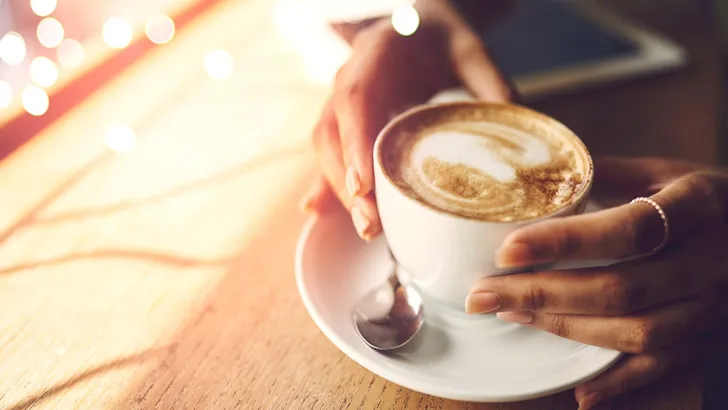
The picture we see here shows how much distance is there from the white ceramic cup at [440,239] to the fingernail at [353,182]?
27 mm


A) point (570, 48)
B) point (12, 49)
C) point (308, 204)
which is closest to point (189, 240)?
point (308, 204)

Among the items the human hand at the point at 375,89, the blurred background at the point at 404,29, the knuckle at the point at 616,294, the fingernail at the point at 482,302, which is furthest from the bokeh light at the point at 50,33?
the knuckle at the point at 616,294

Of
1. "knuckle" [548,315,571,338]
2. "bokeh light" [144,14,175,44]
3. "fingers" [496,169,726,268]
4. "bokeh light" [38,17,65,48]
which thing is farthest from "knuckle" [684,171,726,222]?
"bokeh light" [38,17,65,48]

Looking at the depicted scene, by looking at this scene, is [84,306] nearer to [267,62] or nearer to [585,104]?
[267,62]

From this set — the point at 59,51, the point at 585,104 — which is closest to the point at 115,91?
the point at 59,51

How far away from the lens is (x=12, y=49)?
1057mm

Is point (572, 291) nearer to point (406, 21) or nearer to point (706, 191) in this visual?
point (706, 191)

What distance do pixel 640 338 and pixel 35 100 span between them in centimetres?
96

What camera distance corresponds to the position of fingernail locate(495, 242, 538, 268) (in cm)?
54

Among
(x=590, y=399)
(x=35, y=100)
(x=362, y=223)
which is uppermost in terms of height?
(x=35, y=100)

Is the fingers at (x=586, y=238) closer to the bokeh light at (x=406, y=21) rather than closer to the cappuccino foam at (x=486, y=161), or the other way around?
the cappuccino foam at (x=486, y=161)

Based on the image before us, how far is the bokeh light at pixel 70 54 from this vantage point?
3.46ft

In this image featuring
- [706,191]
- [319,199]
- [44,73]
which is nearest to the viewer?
[706,191]

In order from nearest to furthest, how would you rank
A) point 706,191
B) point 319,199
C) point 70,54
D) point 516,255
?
point 516,255 → point 706,191 → point 319,199 → point 70,54
